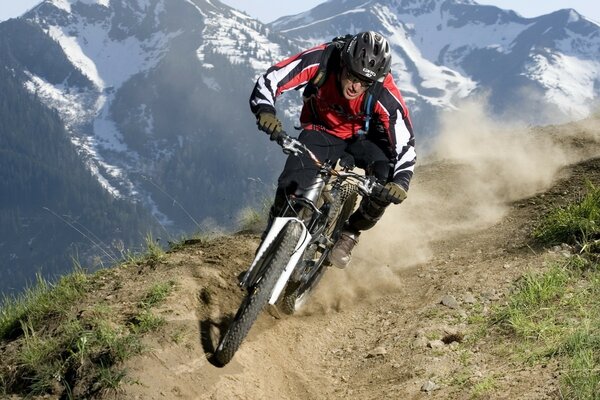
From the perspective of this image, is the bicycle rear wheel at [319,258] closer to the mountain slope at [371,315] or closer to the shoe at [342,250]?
the shoe at [342,250]

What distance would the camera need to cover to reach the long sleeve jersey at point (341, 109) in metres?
6.57

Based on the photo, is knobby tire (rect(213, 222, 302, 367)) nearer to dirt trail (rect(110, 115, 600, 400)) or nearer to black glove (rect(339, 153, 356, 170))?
dirt trail (rect(110, 115, 600, 400))

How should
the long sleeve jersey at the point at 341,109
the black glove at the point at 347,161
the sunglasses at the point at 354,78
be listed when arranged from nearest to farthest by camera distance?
the sunglasses at the point at 354,78 → the long sleeve jersey at the point at 341,109 → the black glove at the point at 347,161

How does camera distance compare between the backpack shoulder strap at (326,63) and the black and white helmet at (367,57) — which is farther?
the backpack shoulder strap at (326,63)

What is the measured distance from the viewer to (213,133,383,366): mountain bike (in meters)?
5.46

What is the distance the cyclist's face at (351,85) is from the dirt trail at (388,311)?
2.77 m

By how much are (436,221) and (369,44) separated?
6354 mm

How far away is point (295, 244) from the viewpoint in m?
5.84

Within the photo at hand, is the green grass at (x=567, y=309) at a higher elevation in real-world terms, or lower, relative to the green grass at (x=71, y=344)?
lower

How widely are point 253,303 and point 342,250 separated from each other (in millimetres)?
2046

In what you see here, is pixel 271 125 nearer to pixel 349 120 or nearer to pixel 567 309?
pixel 349 120

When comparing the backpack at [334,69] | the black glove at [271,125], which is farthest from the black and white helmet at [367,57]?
the black glove at [271,125]

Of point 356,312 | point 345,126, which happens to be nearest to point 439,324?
point 356,312

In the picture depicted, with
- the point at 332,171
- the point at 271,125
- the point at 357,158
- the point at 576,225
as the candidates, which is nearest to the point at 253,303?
the point at 332,171
